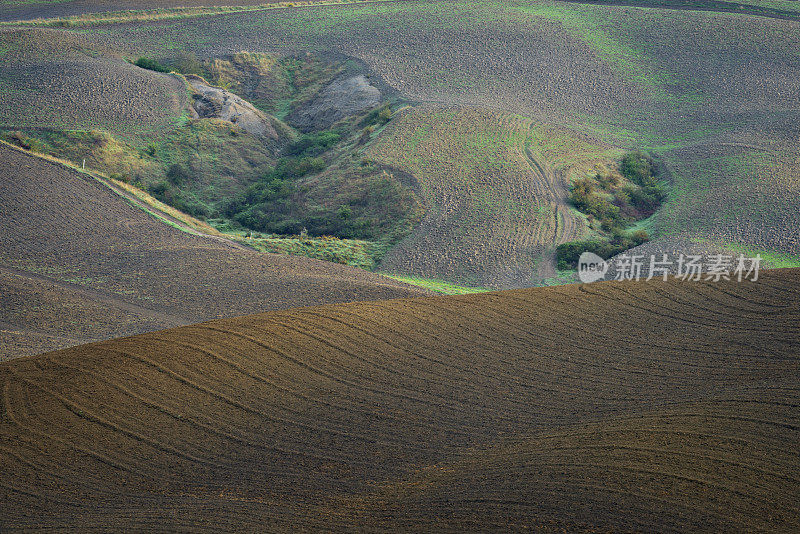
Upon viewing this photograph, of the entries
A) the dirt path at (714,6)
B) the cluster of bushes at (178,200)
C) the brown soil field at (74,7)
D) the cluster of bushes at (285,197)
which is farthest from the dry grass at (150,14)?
the cluster of bushes at (178,200)

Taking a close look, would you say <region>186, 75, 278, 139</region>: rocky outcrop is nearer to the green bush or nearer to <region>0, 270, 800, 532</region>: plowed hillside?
the green bush

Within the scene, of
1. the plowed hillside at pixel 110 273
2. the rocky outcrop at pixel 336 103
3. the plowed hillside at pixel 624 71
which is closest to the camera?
the plowed hillside at pixel 110 273

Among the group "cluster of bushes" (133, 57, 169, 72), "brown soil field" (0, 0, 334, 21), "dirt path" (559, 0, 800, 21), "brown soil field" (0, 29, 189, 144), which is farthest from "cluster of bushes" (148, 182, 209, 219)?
"dirt path" (559, 0, 800, 21)

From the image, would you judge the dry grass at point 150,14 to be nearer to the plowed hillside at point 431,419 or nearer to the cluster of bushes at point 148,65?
the cluster of bushes at point 148,65

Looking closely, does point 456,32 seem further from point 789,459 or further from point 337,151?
point 789,459

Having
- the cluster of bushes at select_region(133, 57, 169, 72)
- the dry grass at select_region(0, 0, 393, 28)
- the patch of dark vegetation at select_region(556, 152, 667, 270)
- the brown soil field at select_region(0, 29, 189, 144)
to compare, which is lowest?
the patch of dark vegetation at select_region(556, 152, 667, 270)

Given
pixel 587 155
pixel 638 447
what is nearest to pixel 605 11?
pixel 587 155
